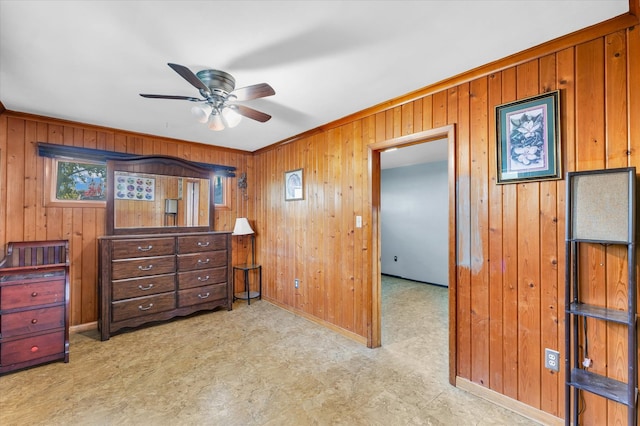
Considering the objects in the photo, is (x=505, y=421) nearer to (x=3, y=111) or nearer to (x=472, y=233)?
(x=472, y=233)

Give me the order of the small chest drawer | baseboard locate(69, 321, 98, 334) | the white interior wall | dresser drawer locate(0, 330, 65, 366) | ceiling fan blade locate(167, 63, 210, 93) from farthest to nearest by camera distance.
A: the white interior wall
the small chest drawer
baseboard locate(69, 321, 98, 334)
dresser drawer locate(0, 330, 65, 366)
ceiling fan blade locate(167, 63, 210, 93)

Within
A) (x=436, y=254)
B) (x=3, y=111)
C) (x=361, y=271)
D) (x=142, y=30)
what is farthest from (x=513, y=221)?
(x=3, y=111)

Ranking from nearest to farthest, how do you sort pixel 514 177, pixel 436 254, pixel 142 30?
pixel 142 30
pixel 514 177
pixel 436 254

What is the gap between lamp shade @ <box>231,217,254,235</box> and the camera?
4.17 meters

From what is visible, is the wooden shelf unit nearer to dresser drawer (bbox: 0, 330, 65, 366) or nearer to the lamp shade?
the lamp shade

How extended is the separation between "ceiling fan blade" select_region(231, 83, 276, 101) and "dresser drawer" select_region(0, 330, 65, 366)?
2.59m

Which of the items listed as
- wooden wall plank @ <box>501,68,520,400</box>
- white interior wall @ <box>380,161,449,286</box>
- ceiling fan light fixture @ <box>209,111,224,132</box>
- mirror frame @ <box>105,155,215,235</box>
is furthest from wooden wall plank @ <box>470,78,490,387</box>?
mirror frame @ <box>105,155,215,235</box>

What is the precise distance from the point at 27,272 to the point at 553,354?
400 cm

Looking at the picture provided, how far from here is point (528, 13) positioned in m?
1.48

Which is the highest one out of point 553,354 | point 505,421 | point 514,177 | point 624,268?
point 514,177

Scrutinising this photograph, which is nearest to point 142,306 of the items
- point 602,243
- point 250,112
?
point 250,112

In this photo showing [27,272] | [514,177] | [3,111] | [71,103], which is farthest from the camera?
[3,111]

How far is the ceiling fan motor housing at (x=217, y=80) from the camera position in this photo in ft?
6.53

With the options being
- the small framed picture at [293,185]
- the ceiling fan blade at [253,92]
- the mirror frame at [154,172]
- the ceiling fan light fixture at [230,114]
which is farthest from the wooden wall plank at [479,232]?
the mirror frame at [154,172]
